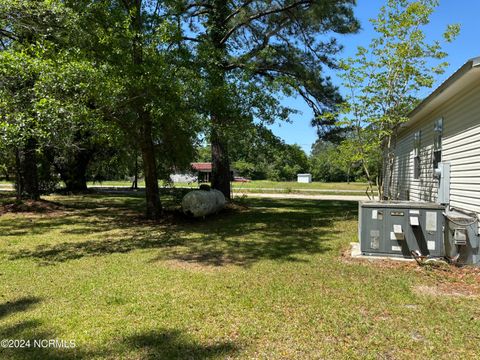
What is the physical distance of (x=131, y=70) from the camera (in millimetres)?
8914

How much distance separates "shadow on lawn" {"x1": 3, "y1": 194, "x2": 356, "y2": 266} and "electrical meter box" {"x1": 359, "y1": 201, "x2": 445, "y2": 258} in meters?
1.15

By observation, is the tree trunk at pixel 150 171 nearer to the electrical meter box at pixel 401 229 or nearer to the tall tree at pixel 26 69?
the tall tree at pixel 26 69

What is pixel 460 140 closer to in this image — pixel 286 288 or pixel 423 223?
pixel 423 223

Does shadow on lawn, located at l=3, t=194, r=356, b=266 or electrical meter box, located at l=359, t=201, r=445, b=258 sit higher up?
electrical meter box, located at l=359, t=201, r=445, b=258

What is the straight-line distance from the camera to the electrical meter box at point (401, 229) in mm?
6523

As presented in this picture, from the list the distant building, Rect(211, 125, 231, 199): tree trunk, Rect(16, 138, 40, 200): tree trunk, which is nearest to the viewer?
the distant building

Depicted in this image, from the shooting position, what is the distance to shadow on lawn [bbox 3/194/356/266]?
7.37m

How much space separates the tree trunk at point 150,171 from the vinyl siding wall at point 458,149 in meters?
7.27

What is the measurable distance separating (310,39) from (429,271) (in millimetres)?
11632

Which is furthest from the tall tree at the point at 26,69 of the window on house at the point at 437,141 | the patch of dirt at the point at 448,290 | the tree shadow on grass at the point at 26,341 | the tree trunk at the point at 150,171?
the window on house at the point at 437,141

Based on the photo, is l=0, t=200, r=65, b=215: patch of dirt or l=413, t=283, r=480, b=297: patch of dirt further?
l=0, t=200, r=65, b=215: patch of dirt

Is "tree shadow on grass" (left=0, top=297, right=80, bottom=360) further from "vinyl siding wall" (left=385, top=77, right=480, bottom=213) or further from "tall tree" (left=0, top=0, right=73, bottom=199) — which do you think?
"vinyl siding wall" (left=385, top=77, right=480, bottom=213)

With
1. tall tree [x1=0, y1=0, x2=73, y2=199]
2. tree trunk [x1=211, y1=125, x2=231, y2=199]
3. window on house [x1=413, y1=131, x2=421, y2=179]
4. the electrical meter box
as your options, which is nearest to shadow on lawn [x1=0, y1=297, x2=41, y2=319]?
tall tree [x1=0, y1=0, x2=73, y2=199]

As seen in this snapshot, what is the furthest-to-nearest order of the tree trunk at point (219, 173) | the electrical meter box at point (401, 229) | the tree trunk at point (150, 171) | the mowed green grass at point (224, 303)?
the tree trunk at point (219, 173) → the tree trunk at point (150, 171) → the electrical meter box at point (401, 229) → the mowed green grass at point (224, 303)
